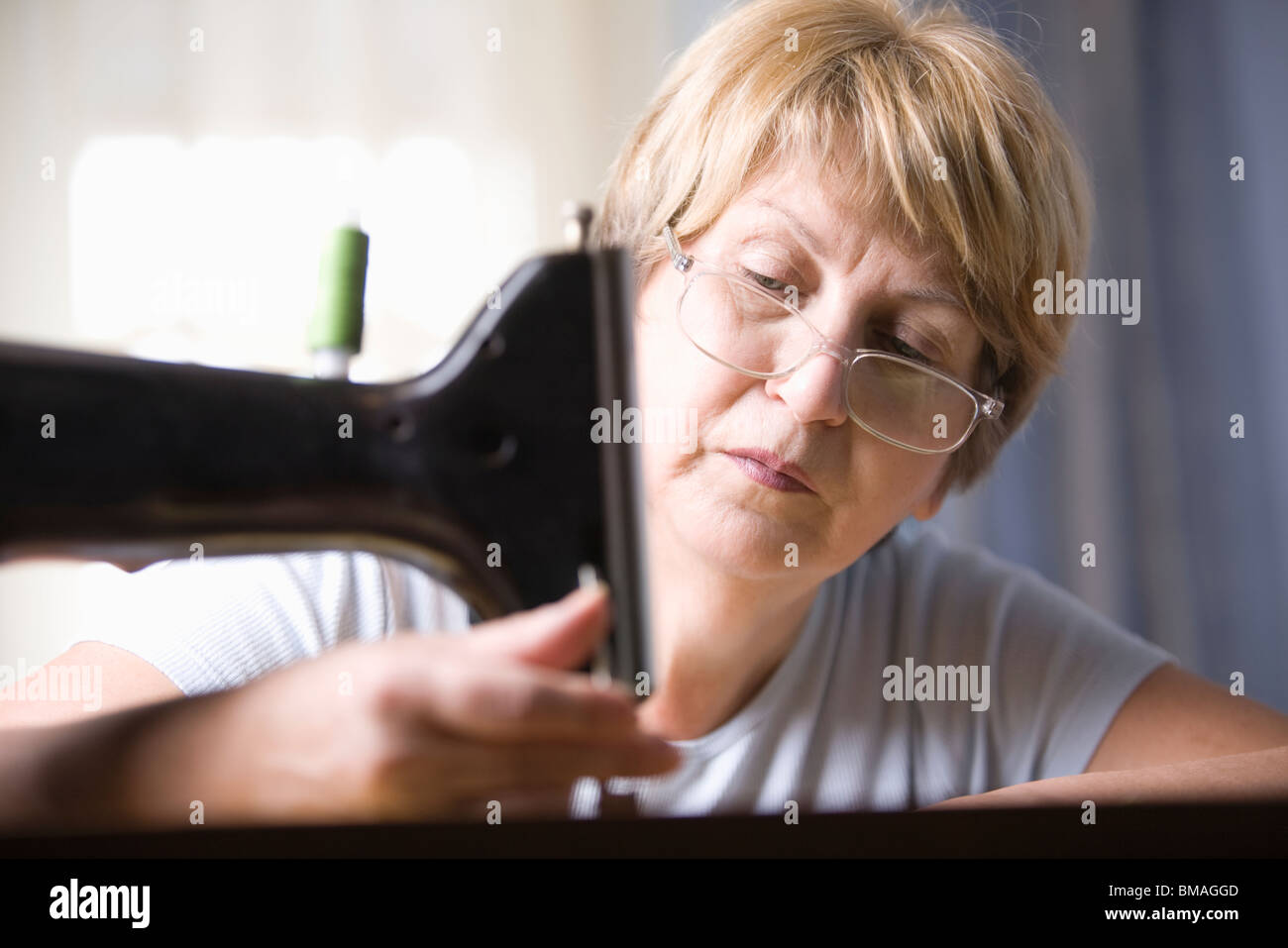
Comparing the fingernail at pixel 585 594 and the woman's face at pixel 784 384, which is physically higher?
the woman's face at pixel 784 384

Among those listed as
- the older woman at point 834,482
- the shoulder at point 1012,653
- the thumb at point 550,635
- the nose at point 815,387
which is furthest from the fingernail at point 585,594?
the shoulder at point 1012,653

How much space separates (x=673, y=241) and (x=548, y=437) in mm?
283

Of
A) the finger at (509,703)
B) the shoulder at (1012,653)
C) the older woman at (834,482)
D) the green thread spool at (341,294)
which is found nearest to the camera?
Answer: the finger at (509,703)

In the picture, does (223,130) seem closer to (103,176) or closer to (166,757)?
(103,176)

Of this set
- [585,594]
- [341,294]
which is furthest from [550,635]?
[341,294]

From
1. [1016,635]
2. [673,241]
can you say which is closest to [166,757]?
[673,241]

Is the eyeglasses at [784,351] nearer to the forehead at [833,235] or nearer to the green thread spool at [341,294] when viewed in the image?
the forehead at [833,235]

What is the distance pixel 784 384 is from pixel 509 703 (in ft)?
0.97

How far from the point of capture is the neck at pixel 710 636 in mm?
567

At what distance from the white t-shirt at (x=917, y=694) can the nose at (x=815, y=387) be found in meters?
0.19

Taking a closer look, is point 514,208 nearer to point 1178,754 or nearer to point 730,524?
point 730,524

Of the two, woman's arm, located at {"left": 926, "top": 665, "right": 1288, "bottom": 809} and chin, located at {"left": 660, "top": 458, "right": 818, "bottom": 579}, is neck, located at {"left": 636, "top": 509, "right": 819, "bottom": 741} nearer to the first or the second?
chin, located at {"left": 660, "top": 458, "right": 818, "bottom": 579}

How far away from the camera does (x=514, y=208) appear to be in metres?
0.61

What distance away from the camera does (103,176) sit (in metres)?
0.58
